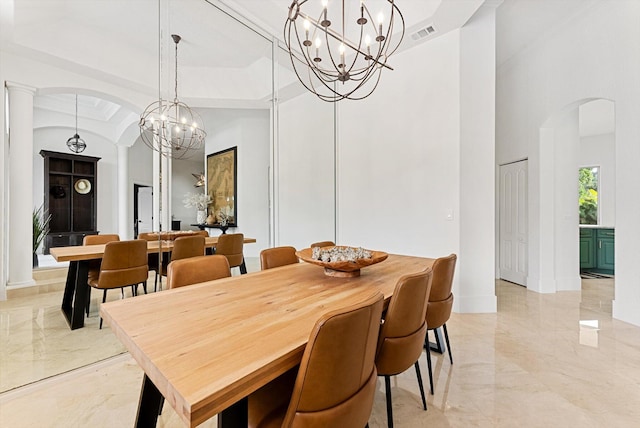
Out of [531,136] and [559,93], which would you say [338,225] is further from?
[559,93]

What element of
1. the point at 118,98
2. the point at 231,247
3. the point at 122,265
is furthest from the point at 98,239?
the point at 118,98

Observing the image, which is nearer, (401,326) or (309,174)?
(401,326)

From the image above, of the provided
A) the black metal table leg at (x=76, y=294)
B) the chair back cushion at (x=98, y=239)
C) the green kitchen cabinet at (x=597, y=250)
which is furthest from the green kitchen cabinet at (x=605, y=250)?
the black metal table leg at (x=76, y=294)

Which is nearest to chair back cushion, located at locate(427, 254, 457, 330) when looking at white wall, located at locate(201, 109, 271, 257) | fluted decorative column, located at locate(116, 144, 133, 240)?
white wall, located at locate(201, 109, 271, 257)

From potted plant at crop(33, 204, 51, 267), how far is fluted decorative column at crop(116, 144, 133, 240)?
511 mm

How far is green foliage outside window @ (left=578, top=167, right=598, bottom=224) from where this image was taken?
638 centimetres

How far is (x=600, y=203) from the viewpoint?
6.30 metres

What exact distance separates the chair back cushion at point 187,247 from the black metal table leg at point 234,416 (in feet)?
6.63

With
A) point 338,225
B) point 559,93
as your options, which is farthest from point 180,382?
point 559,93

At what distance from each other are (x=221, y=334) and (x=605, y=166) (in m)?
8.37

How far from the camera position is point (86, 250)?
2398 mm

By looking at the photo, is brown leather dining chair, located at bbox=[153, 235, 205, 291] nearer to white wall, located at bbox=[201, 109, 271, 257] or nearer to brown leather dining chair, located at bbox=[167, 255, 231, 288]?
white wall, located at bbox=[201, 109, 271, 257]

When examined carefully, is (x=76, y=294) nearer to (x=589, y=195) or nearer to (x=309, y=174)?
(x=309, y=174)

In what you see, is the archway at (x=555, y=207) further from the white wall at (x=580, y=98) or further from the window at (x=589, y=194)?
the window at (x=589, y=194)
